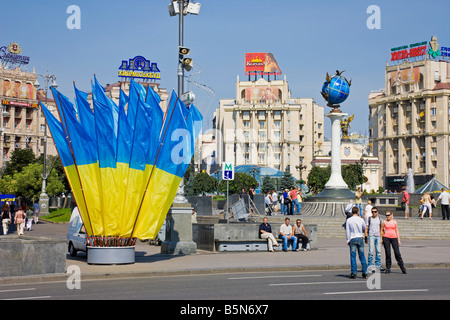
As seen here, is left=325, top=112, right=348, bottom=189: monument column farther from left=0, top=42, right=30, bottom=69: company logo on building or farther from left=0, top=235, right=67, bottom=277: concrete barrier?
left=0, top=42, right=30, bottom=69: company logo on building

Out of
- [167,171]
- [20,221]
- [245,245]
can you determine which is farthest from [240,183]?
[167,171]

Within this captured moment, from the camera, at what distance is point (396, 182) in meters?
120

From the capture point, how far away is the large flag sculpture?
17.5 m

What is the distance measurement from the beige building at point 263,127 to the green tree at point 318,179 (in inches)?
1169

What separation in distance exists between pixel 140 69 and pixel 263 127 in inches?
1151

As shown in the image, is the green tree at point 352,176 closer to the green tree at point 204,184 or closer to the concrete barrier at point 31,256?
the green tree at point 204,184

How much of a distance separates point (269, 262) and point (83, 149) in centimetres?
644

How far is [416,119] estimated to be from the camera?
388ft

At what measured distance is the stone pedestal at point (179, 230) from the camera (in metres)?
20.9

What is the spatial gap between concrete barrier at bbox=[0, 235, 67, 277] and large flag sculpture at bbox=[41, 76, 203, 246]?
218 centimetres

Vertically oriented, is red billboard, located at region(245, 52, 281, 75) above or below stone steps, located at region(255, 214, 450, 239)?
above

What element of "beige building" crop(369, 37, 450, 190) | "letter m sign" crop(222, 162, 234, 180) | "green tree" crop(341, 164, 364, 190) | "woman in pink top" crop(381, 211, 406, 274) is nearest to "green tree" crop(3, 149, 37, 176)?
"green tree" crop(341, 164, 364, 190)
